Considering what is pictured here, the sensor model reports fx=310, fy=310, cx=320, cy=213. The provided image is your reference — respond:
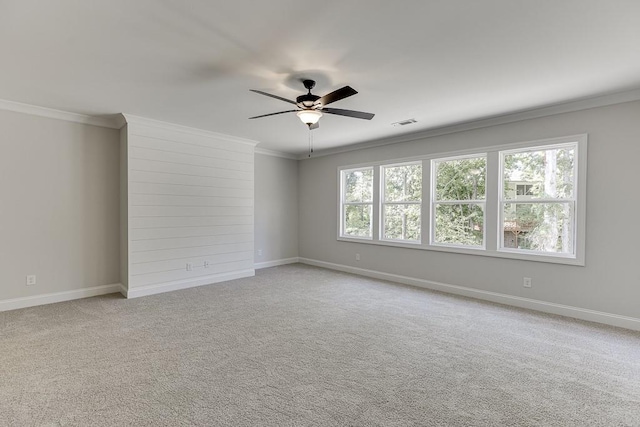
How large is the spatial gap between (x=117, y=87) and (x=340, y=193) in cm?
438

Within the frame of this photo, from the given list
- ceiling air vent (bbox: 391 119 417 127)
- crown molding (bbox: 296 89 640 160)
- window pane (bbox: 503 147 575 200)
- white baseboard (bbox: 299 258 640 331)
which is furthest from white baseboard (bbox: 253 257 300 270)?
window pane (bbox: 503 147 575 200)

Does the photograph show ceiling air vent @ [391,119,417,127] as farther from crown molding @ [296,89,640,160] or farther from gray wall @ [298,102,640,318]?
gray wall @ [298,102,640,318]

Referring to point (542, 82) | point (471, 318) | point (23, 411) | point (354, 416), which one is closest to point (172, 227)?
point (23, 411)

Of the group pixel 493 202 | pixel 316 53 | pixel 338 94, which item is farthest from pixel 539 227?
pixel 316 53

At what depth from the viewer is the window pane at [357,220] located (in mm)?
6418

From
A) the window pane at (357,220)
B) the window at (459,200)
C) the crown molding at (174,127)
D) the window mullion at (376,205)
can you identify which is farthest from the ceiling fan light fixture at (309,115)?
the window pane at (357,220)

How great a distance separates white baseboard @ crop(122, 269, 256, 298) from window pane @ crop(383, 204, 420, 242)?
110 inches

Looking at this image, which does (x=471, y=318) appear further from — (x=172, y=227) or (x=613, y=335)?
(x=172, y=227)

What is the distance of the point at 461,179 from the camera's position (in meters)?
5.01

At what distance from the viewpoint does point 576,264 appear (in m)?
3.85

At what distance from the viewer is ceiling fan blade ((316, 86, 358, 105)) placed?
268cm

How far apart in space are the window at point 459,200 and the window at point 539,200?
33cm

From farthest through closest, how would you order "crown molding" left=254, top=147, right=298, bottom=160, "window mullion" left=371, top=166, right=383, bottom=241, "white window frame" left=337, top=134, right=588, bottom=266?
1. "crown molding" left=254, top=147, right=298, bottom=160
2. "window mullion" left=371, top=166, right=383, bottom=241
3. "white window frame" left=337, top=134, right=588, bottom=266

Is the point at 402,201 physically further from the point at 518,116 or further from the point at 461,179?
the point at 518,116
